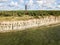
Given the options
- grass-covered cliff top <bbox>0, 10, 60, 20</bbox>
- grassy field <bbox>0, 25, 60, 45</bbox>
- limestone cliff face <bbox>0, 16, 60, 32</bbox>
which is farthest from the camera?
grass-covered cliff top <bbox>0, 10, 60, 20</bbox>

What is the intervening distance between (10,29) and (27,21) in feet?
42.2

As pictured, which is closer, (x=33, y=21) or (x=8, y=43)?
(x=8, y=43)

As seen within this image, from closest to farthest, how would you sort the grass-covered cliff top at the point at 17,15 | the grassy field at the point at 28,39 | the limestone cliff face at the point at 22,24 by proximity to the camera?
the grassy field at the point at 28,39 → the limestone cliff face at the point at 22,24 → the grass-covered cliff top at the point at 17,15

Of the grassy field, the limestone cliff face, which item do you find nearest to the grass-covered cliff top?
the limestone cliff face

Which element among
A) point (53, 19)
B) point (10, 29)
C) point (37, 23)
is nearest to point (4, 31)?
point (10, 29)

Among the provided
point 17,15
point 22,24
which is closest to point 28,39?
point 22,24

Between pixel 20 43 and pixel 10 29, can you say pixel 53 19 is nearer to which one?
pixel 10 29

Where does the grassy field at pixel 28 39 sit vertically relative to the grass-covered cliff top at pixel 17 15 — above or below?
above

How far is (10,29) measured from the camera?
188 feet

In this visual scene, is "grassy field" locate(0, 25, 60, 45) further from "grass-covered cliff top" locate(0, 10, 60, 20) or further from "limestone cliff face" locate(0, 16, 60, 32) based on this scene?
"grass-covered cliff top" locate(0, 10, 60, 20)

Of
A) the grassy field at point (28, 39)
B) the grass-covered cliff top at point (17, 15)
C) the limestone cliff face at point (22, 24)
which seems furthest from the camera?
the grass-covered cliff top at point (17, 15)

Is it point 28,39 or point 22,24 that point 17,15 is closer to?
point 22,24

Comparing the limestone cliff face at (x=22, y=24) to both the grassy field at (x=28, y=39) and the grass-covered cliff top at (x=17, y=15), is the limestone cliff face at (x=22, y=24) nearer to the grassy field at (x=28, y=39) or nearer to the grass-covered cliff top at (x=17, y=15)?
the grass-covered cliff top at (x=17, y=15)

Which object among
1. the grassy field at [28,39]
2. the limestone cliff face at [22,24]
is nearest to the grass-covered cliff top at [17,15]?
the limestone cliff face at [22,24]
